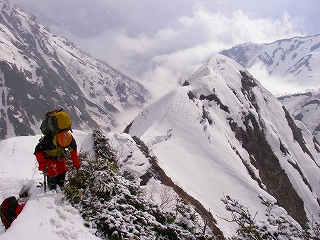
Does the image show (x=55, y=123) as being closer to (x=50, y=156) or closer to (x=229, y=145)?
(x=50, y=156)

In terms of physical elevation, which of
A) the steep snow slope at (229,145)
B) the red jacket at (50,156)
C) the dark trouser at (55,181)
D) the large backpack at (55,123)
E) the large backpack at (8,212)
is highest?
the steep snow slope at (229,145)

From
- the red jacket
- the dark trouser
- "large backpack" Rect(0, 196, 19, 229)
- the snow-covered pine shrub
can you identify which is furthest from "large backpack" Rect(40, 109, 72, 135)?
"large backpack" Rect(0, 196, 19, 229)

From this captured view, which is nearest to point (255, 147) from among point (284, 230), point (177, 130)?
point (177, 130)

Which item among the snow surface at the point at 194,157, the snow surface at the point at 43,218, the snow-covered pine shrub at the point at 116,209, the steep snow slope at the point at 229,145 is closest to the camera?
the snow surface at the point at 43,218

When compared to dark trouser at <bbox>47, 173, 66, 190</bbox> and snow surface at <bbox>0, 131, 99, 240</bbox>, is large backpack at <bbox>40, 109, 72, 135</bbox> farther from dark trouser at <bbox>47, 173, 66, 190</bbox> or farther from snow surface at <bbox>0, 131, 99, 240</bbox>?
snow surface at <bbox>0, 131, 99, 240</bbox>

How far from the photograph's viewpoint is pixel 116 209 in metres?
6.49

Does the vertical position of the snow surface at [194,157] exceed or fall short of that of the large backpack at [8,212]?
it exceeds it

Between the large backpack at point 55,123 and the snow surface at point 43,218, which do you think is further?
the large backpack at point 55,123

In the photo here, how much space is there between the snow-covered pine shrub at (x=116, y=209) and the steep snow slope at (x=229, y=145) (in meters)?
13.1

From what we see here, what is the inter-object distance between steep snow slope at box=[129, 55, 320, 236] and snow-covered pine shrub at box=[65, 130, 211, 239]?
1308 cm

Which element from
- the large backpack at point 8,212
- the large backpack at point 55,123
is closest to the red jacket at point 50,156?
the large backpack at point 55,123

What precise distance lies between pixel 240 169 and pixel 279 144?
18.4 metres

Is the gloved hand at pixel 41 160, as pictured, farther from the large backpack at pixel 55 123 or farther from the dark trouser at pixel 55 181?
the large backpack at pixel 55 123

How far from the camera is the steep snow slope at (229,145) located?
2561 centimetres
